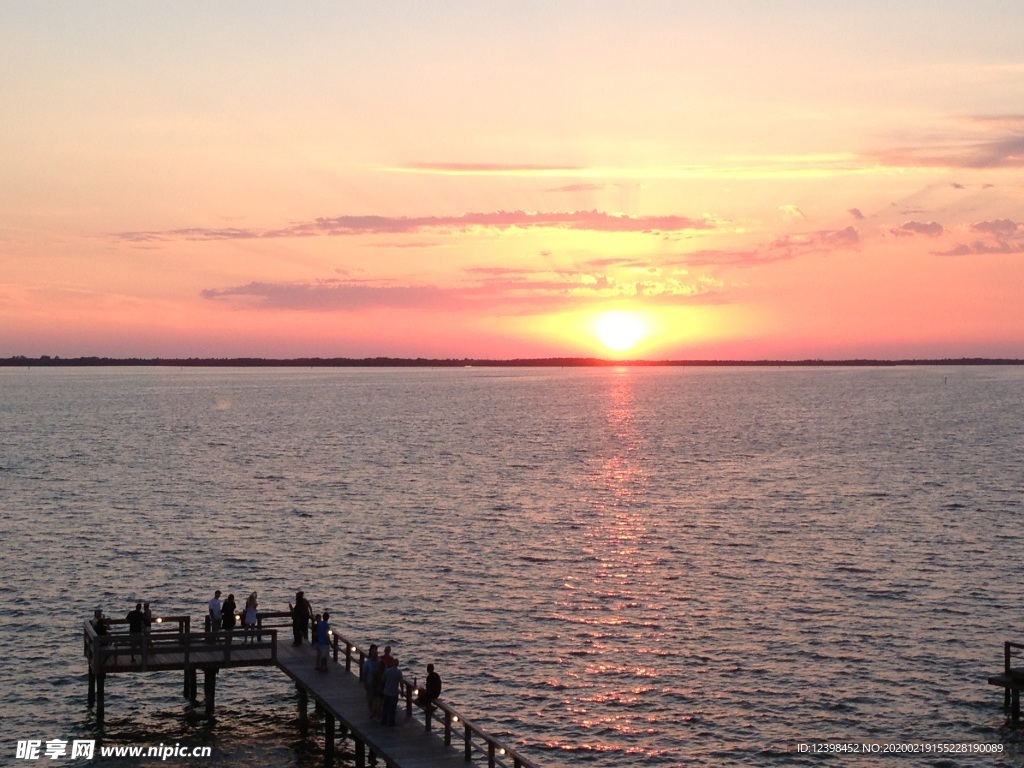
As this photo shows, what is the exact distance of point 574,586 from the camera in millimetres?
53000

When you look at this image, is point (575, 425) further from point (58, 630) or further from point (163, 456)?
point (58, 630)

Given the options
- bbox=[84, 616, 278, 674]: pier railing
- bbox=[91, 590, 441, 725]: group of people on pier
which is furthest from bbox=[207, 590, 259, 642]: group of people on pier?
bbox=[84, 616, 278, 674]: pier railing

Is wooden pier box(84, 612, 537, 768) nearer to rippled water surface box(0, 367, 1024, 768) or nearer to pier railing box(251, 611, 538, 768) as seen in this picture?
pier railing box(251, 611, 538, 768)

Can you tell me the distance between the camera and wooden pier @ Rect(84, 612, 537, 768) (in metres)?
28.7

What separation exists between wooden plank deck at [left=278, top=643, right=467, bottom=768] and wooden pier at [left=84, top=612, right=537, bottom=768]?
26 mm

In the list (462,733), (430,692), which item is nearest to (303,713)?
(462,733)

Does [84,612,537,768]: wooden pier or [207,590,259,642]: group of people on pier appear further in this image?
[207,590,259,642]: group of people on pier

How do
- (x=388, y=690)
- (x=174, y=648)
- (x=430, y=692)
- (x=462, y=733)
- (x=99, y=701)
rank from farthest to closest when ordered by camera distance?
(x=99, y=701)
(x=174, y=648)
(x=462, y=733)
(x=388, y=690)
(x=430, y=692)

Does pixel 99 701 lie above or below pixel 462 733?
below

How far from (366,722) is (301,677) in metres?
4.26

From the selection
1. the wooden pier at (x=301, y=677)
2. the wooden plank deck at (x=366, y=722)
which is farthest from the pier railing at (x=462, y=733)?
the wooden plank deck at (x=366, y=722)

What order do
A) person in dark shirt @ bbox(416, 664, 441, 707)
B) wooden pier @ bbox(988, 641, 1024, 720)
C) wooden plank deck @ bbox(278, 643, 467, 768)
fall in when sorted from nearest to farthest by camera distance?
wooden plank deck @ bbox(278, 643, 467, 768), person in dark shirt @ bbox(416, 664, 441, 707), wooden pier @ bbox(988, 641, 1024, 720)

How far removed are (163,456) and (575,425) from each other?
77415 mm

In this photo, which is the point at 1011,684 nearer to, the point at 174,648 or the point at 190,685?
the point at 174,648
